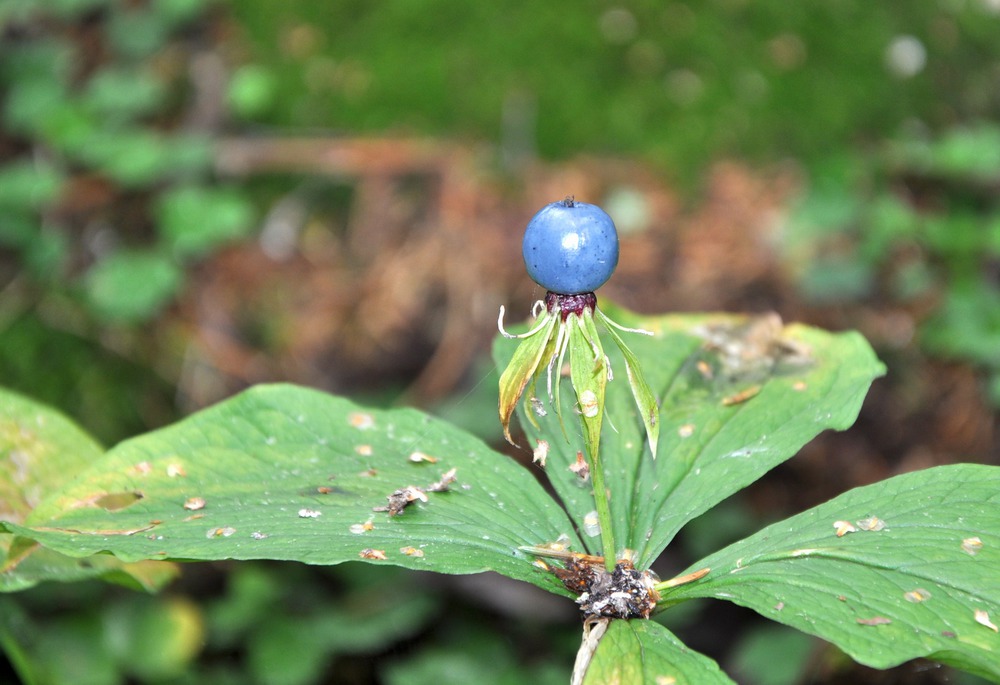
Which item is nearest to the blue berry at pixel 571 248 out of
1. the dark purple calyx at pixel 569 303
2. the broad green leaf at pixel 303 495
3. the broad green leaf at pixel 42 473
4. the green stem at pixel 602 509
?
the dark purple calyx at pixel 569 303

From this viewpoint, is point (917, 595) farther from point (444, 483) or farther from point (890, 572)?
point (444, 483)

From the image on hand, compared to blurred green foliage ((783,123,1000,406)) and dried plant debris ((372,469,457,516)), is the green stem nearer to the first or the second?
dried plant debris ((372,469,457,516))

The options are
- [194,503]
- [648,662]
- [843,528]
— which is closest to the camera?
[648,662]

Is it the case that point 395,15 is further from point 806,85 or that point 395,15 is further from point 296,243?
point 806,85

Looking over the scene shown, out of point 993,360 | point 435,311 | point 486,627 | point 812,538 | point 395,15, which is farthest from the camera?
point 395,15

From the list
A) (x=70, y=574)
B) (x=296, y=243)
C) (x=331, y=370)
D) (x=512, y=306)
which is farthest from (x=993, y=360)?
(x=70, y=574)

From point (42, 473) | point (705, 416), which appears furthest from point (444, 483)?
point (42, 473)

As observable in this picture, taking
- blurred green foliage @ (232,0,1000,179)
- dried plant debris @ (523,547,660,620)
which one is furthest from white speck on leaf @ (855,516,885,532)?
blurred green foliage @ (232,0,1000,179)
